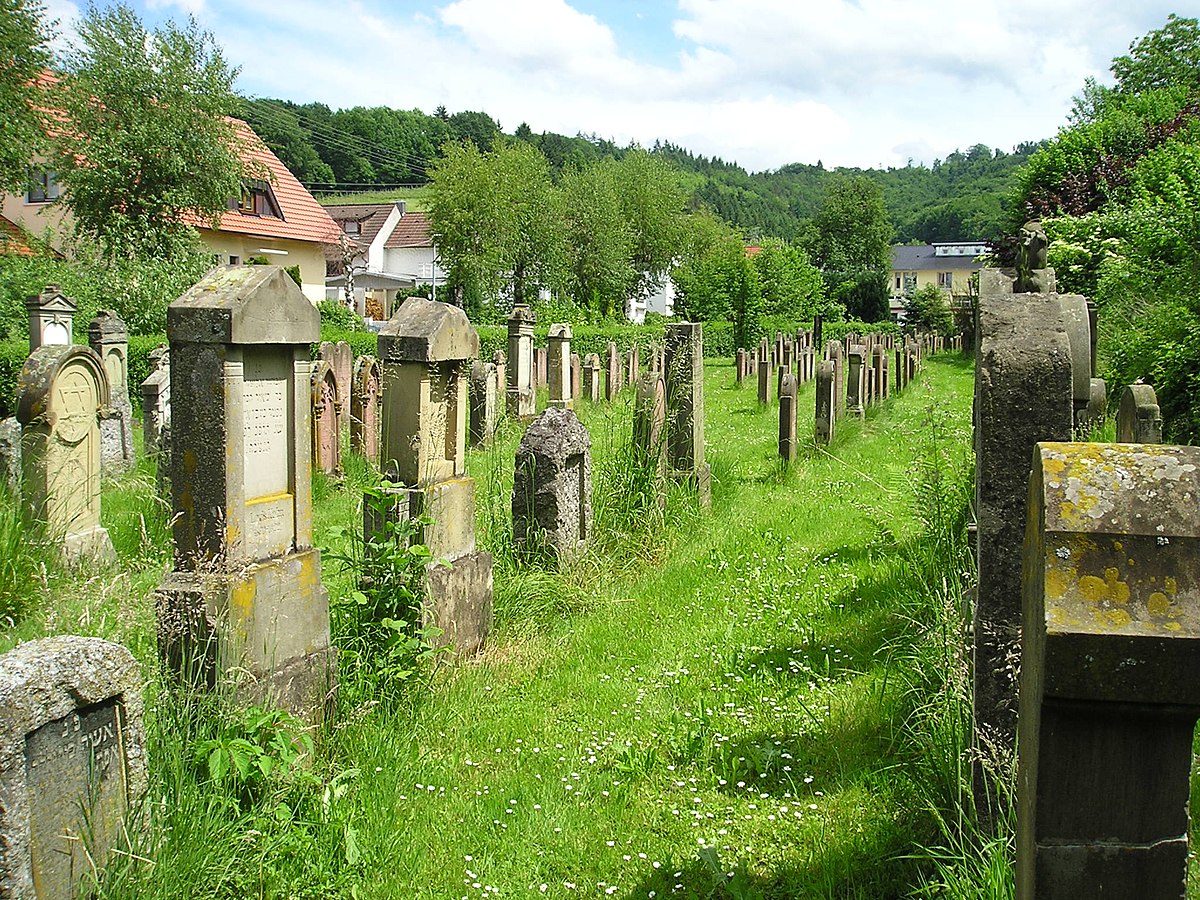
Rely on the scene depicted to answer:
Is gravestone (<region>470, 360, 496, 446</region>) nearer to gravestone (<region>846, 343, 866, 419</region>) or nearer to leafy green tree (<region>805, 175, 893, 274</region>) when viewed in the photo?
gravestone (<region>846, 343, 866, 419</region>)

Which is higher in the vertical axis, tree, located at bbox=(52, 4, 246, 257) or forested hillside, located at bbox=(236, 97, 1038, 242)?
forested hillside, located at bbox=(236, 97, 1038, 242)

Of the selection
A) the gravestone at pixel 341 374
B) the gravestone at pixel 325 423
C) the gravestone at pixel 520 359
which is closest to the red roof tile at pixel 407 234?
the gravestone at pixel 520 359

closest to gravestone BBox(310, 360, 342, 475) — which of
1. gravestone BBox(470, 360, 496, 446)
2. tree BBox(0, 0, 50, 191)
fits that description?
gravestone BBox(470, 360, 496, 446)

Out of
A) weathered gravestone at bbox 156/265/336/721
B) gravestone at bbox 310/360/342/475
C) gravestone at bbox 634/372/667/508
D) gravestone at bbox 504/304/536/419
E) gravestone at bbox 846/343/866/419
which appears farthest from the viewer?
gravestone at bbox 504/304/536/419

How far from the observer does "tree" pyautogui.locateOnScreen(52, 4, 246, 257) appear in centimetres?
2719

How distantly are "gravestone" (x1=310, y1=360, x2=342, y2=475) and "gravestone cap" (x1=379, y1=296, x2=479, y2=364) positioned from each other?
531 cm

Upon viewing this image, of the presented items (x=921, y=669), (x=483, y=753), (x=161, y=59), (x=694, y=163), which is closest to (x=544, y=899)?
(x=483, y=753)

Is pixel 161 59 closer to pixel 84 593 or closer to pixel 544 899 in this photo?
pixel 84 593

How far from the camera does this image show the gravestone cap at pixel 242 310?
175 inches

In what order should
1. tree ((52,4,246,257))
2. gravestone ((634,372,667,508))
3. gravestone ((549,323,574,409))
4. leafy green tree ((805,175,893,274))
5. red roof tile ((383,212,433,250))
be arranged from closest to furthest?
gravestone ((634,372,667,508)) → gravestone ((549,323,574,409)) → tree ((52,4,246,257)) → red roof tile ((383,212,433,250)) → leafy green tree ((805,175,893,274))

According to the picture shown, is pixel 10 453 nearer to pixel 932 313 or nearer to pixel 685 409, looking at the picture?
pixel 685 409

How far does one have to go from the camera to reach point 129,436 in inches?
501

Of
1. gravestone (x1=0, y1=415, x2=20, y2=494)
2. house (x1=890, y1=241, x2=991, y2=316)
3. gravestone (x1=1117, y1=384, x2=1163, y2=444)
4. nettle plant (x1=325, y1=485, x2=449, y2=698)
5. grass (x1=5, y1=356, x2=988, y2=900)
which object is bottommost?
grass (x1=5, y1=356, x2=988, y2=900)

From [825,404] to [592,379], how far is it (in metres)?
9.24
